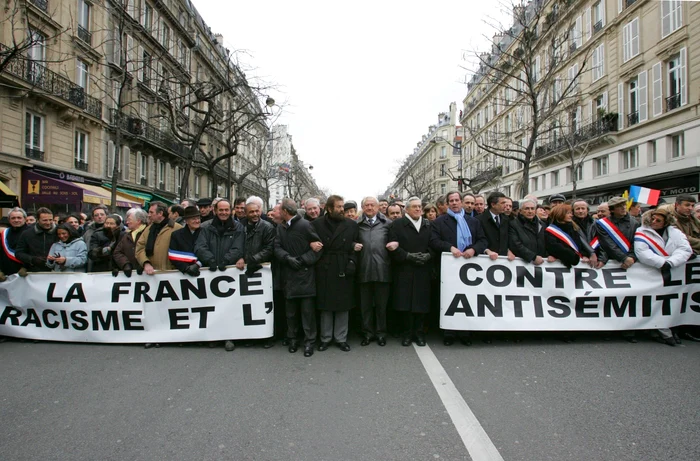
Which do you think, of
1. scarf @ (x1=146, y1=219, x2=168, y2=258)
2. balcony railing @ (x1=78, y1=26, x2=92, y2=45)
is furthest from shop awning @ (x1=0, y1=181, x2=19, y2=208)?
balcony railing @ (x1=78, y1=26, x2=92, y2=45)

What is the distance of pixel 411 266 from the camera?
562 centimetres

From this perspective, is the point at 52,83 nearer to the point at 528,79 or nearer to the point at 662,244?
the point at 528,79

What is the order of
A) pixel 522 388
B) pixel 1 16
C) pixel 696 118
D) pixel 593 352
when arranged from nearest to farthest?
pixel 522 388
pixel 593 352
pixel 1 16
pixel 696 118

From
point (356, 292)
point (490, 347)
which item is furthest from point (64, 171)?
point (490, 347)

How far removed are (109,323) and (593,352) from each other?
20.4ft

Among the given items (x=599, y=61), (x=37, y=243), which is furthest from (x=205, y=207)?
(x=599, y=61)

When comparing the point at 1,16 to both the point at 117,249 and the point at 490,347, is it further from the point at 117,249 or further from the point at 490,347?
the point at 490,347

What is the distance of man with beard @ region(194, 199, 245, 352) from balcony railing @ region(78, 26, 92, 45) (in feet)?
73.7

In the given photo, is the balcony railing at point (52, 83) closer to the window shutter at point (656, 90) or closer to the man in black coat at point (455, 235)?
the man in black coat at point (455, 235)

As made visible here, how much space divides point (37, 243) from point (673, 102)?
25.9 metres

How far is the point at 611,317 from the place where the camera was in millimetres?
5645

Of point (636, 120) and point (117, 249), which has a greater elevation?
point (636, 120)

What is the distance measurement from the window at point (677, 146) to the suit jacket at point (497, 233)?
797 inches

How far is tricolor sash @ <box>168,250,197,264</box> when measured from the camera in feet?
18.3
